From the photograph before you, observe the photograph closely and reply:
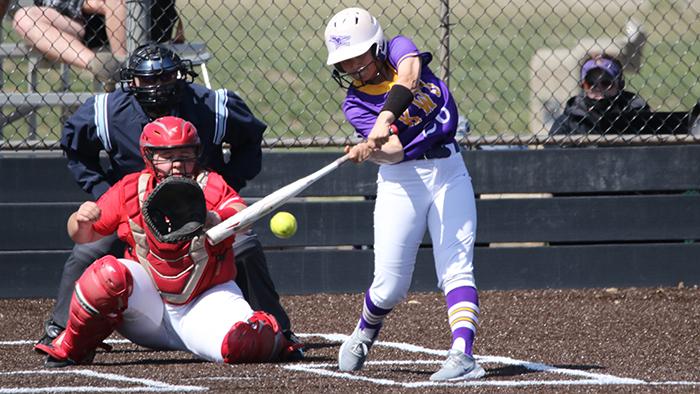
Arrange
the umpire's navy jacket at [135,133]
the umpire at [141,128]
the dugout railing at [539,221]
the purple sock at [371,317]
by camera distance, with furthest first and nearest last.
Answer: the dugout railing at [539,221]
the umpire's navy jacket at [135,133]
the umpire at [141,128]
the purple sock at [371,317]

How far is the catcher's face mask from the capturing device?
538 cm

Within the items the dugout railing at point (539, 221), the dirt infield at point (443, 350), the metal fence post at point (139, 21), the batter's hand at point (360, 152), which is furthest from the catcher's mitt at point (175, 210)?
the metal fence post at point (139, 21)

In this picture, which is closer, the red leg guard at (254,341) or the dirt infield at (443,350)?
the dirt infield at (443,350)

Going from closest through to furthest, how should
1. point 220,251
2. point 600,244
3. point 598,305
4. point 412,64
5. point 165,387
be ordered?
point 165,387
point 412,64
point 220,251
point 598,305
point 600,244

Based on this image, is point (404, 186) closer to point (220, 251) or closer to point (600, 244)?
point (220, 251)

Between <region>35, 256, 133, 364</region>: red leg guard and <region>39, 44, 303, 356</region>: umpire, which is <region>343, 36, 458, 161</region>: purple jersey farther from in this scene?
<region>35, 256, 133, 364</region>: red leg guard

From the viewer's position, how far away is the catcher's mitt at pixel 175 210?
5.21m

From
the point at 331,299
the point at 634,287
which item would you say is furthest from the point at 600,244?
the point at 331,299

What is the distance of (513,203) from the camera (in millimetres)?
8117

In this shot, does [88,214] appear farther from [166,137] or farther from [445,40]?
[445,40]

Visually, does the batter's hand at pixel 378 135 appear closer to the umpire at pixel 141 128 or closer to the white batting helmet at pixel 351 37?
the white batting helmet at pixel 351 37

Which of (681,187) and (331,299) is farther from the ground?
(681,187)

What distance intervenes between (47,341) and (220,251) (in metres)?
1.04

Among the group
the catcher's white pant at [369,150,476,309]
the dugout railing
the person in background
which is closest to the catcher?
the catcher's white pant at [369,150,476,309]
